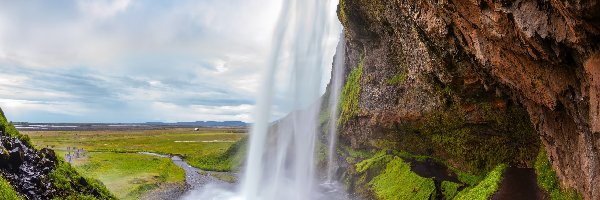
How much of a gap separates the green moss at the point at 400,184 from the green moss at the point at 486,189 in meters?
2.97

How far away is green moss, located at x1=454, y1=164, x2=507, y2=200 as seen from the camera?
24.4m

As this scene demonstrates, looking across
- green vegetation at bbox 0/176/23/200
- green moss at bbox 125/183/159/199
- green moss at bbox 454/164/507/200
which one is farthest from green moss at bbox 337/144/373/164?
green vegetation at bbox 0/176/23/200

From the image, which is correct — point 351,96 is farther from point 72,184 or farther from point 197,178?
point 72,184

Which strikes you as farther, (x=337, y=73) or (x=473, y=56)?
(x=337, y=73)

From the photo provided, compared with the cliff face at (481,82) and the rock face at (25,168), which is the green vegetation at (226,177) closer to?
the cliff face at (481,82)

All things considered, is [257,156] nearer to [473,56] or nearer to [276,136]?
[276,136]

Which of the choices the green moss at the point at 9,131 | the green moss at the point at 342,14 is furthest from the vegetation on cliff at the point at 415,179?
the green moss at the point at 9,131

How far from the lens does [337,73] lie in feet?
205

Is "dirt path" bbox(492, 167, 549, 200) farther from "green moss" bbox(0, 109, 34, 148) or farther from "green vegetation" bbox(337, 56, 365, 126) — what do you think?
"green moss" bbox(0, 109, 34, 148)

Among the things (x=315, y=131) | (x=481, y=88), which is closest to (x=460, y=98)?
(x=481, y=88)

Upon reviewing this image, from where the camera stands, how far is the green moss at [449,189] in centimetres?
2907

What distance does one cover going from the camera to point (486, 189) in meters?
24.9

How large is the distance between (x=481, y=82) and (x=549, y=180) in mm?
7046

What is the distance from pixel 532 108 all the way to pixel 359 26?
A: 62.9 feet
